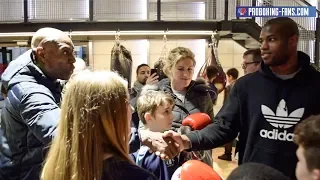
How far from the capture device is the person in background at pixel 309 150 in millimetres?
1191

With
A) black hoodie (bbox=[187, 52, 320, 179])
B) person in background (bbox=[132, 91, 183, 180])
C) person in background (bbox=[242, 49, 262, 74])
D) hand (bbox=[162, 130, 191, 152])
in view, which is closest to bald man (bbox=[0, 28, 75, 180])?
hand (bbox=[162, 130, 191, 152])

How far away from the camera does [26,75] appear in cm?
188

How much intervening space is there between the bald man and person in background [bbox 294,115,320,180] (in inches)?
34.7

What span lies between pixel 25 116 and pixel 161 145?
0.61 m

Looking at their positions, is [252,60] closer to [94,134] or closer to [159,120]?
[159,120]

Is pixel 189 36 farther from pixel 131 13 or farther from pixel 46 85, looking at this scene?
pixel 46 85

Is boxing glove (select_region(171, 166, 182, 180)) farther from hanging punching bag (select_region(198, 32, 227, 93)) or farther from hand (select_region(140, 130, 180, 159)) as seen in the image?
hanging punching bag (select_region(198, 32, 227, 93))

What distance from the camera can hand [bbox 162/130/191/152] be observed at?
2.11 m

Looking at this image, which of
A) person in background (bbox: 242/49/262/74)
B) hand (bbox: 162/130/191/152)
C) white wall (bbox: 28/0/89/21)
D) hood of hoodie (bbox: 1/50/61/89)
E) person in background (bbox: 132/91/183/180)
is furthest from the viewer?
white wall (bbox: 28/0/89/21)

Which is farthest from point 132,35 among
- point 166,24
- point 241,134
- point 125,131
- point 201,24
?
point 125,131

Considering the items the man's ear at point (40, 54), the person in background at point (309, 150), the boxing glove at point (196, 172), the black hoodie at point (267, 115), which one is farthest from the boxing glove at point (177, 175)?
the person in background at point (309, 150)

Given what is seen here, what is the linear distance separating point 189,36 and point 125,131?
515cm

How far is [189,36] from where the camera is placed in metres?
6.39

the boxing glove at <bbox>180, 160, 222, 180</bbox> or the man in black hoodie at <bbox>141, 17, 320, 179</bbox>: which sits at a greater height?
the man in black hoodie at <bbox>141, 17, 320, 179</bbox>
